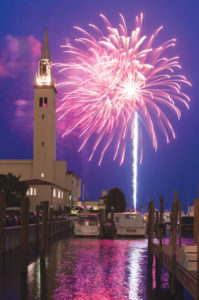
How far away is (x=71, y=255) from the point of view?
26531 millimetres

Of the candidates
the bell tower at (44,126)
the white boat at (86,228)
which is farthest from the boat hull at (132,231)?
the bell tower at (44,126)

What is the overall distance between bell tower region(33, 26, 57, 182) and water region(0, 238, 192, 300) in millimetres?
71563

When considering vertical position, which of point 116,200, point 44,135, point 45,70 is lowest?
point 116,200

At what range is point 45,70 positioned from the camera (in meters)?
104

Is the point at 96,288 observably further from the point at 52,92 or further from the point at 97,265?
the point at 52,92

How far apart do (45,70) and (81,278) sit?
292 feet

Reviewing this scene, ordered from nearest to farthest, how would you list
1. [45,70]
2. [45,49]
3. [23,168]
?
[23,168] → [45,70] → [45,49]

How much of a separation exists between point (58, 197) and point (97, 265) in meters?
77.9

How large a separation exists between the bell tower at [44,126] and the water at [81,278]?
71563mm

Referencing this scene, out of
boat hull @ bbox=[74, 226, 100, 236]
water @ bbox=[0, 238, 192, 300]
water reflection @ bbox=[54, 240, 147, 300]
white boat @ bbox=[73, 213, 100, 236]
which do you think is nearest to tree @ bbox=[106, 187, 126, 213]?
white boat @ bbox=[73, 213, 100, 236]

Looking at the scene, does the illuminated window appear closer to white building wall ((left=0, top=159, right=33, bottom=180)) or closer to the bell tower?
the bell tower

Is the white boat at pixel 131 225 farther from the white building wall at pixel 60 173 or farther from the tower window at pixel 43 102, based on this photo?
the white building wall at pixel 60 173

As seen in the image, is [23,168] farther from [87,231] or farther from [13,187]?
[87,231]

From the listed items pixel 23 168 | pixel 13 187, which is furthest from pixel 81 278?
pixel 23 168
